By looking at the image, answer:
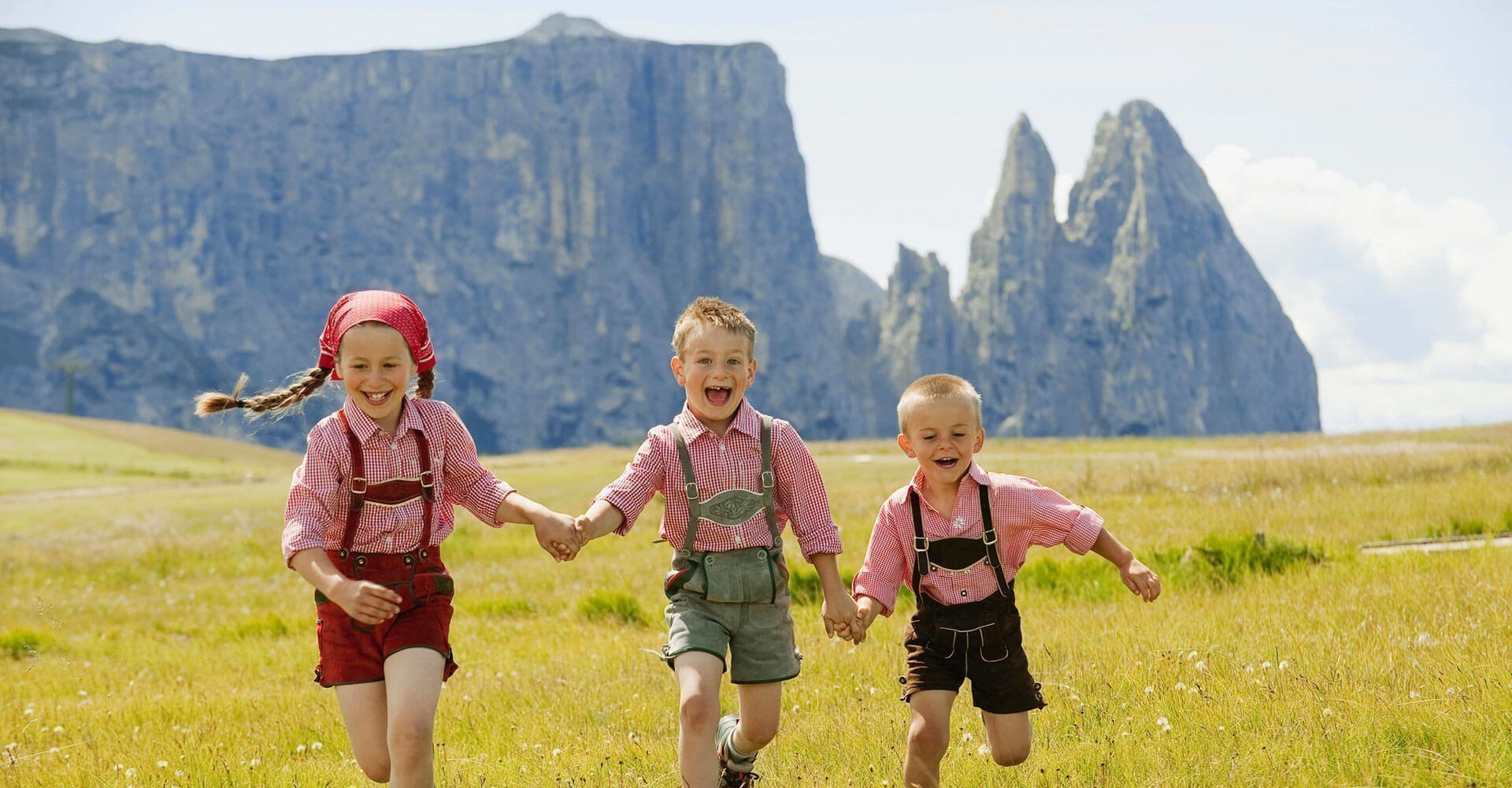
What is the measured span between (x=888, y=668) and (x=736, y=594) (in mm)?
2571

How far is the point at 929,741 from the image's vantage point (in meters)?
4.87

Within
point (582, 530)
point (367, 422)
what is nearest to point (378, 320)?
point (367, 422)

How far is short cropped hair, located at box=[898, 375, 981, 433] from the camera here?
5.07 meters

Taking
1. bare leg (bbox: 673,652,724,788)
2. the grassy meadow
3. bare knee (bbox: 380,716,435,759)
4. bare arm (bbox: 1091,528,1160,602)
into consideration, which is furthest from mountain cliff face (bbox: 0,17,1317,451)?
bare arm (bbox: 1091,528,1160,602)

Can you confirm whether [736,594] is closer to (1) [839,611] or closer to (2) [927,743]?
(1) [839,611]

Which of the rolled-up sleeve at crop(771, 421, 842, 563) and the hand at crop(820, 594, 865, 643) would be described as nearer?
the hand at crop(820, 594, 865, 643)

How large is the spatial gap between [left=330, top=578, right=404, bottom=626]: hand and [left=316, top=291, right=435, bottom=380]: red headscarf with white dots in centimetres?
105

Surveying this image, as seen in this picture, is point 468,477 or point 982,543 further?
point 468,477

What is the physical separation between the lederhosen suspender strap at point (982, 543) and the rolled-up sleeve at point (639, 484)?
3.77 feet

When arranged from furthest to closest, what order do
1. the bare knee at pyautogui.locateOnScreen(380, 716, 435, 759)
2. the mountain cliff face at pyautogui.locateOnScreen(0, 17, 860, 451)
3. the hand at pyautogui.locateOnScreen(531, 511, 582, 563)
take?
the mountain cliff face at pyautogui.locateOnScreen(0, 17, 860, 451), the hand at pyautogui.locateOnScreen(531, 511, 582, 563), the bare knee at pyautogui.locateOnScreen(380, 716, 435, 759)

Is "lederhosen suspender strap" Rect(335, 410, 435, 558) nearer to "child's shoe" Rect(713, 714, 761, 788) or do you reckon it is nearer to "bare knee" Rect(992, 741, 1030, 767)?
"child's shoe" Rect(713, 714, 761, 788)

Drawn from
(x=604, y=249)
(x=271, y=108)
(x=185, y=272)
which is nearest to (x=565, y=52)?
(x=604, y=249)

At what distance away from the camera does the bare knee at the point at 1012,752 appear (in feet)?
16.6

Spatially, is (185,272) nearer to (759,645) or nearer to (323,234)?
(323,234)
